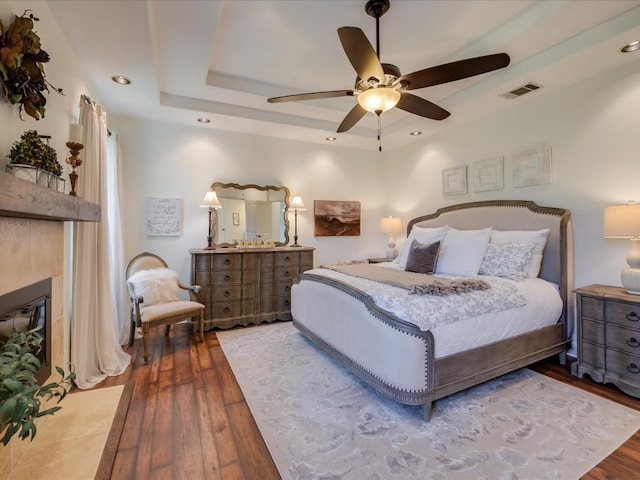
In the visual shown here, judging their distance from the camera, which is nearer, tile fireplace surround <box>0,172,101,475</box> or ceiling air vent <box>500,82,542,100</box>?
tile fireplace surround <box>0,172,101,475</box>

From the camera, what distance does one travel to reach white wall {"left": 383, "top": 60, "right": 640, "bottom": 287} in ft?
8.88

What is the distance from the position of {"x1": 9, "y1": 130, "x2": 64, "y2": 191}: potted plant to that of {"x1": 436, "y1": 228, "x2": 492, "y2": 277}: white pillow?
11.0 feet

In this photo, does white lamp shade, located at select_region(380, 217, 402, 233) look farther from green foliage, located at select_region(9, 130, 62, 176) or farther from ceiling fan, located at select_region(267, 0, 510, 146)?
green foliage, located at select_region(9, 130, 62, 176)

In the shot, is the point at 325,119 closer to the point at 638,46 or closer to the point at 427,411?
the point at 638,46

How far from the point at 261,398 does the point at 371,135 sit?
3.93 m

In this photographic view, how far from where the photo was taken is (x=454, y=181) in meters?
4.29

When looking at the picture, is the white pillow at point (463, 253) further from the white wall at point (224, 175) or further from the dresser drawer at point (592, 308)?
the white wall at point (224, 175)

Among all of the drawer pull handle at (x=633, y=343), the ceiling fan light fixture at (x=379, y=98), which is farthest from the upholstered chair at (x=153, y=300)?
the drawer pull handle at (x=633, y=343)

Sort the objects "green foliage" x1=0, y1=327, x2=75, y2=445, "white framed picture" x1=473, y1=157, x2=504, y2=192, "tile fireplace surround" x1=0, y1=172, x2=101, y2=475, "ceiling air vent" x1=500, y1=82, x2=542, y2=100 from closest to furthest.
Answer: "green foliage" x1=0, y1=327, x2=75, y2=445
"tile fireplace surround" x1=0, y1=172, x2=101, y2=475
"ceiling air vent" x1=500, y1=82, x2=542, y2=100
"white framed picture" x1=473, y1=157, x2=504, y2=192

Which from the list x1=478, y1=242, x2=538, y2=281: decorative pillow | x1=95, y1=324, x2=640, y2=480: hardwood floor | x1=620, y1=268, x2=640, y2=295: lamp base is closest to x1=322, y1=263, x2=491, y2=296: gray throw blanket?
x1=478, y1=242, x2=538, y2=281: decorative pillow

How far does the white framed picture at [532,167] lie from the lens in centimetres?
328

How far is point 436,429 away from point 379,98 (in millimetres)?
2250

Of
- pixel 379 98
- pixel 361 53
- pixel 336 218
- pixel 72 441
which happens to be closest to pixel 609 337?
pixel 379 98

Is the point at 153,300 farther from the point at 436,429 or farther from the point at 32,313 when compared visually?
the point at 436,429
